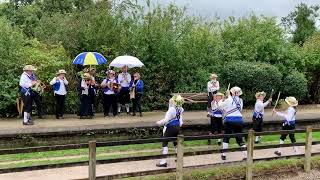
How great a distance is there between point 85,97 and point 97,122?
1.19 meters

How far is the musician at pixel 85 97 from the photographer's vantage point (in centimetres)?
1631

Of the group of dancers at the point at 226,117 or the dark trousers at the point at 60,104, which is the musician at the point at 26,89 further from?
the group of dancers at the point at 226,117

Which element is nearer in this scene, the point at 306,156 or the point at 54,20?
the point at 306,156

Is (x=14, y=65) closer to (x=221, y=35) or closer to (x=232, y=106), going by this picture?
(x=232, y=106)

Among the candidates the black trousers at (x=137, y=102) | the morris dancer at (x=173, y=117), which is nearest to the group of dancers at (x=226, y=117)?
the morris dancer at (x=173, y=117)

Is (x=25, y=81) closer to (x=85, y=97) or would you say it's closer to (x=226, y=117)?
(x=85, y=97)

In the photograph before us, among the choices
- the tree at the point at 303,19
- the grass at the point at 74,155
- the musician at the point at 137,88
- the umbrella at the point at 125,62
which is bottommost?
the grass at the point at 74,155

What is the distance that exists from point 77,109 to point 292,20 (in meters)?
41.1

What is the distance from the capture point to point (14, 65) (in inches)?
655

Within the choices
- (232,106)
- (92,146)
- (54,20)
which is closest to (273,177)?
(232,106)

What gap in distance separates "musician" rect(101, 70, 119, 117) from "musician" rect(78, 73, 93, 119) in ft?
2.02

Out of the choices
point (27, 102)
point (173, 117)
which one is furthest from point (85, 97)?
point (173, 117)

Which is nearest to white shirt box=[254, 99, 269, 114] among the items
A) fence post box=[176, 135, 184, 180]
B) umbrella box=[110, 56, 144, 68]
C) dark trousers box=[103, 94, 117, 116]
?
umbrella box=[110, 56, 144, 68]

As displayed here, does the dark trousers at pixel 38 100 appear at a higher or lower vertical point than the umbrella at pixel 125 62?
lower
